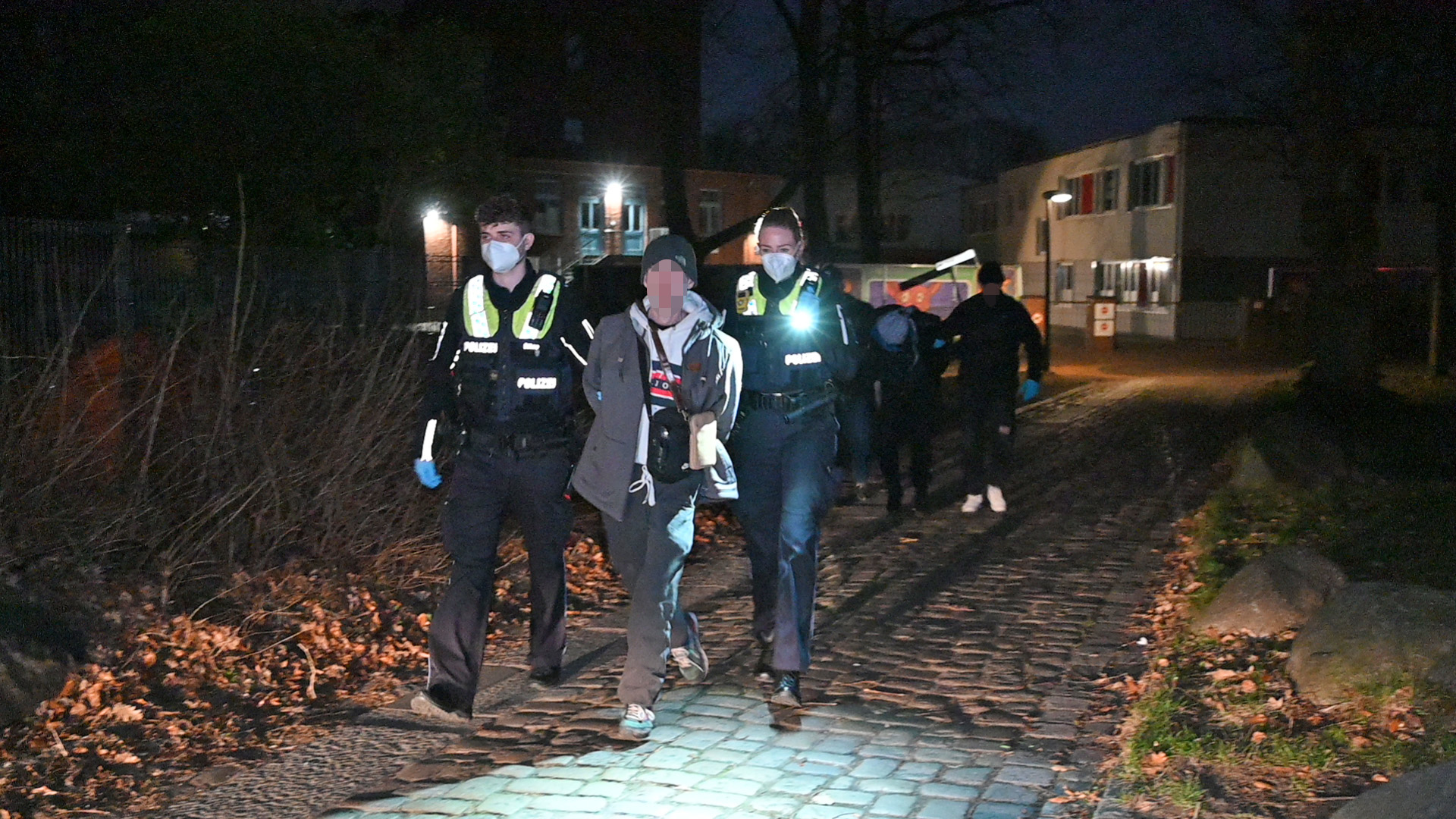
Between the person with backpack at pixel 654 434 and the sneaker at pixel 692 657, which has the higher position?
the person with backpack at pixel 654 434

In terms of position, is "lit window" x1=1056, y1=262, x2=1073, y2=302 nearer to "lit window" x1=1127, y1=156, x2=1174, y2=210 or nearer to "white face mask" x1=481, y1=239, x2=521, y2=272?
"lit window" x1=1127, y1=156, x2=1174, y2=210

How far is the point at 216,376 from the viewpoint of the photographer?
7.62 metres

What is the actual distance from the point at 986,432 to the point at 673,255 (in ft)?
17.8

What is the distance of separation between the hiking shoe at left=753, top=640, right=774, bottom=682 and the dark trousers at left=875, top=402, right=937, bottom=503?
410cm

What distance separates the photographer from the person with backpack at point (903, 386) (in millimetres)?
9461

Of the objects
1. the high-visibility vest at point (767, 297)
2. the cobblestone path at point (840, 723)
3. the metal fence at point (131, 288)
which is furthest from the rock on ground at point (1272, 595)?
the metal fence at point (131, 288)

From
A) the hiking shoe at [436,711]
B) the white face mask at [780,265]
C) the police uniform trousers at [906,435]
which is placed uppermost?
the white face mask at [780,265]

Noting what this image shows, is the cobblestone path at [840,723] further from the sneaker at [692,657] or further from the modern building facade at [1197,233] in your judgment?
the modern building facade at [1197,233]

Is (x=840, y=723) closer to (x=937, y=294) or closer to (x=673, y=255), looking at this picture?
Result: (x=673, y=255)

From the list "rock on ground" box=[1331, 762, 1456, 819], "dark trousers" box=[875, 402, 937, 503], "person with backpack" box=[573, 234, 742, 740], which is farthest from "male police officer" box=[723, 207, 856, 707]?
"dark trousers" box=[875, 402, 937, 503]

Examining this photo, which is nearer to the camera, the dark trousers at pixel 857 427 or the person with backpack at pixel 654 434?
the person with backpack at pixel 654 434

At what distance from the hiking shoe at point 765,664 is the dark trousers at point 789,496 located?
0.16 m

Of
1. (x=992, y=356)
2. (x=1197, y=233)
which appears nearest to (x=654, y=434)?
(x=992, y=356)

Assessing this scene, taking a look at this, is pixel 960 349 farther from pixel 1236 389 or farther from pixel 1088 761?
pixel 1236 389
